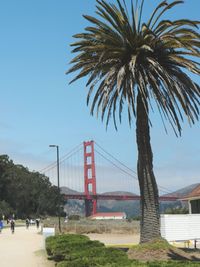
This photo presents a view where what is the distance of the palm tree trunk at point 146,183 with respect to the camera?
69.6 feet

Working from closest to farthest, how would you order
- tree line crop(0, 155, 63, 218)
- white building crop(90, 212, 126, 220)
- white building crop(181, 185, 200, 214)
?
white building crop(181, 185, 200, 214) < white building crop(90, 212, 126, 220) < tree line crop(0, 155, 63, 218)

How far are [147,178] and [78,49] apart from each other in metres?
6.07

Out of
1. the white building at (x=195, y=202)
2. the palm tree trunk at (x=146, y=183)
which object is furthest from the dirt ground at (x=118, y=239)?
the palm tree trunk at (x=146, y=183)

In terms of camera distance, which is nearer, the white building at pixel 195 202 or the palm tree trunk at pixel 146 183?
the palm tree trunk at pixel 146 183

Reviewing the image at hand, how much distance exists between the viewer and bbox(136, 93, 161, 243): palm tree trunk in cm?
2120

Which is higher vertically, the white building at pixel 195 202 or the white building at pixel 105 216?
A: the white building at pixel 105 216

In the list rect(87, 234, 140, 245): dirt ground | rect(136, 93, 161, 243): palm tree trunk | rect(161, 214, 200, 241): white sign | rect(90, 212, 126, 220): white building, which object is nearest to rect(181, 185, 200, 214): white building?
rect(87, 234, 140, 245): dirt ground

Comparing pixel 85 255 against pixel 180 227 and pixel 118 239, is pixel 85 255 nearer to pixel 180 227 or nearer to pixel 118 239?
pixel 180 227

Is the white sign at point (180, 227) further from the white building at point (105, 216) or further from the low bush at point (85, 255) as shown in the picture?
the white building at point (105, 216)

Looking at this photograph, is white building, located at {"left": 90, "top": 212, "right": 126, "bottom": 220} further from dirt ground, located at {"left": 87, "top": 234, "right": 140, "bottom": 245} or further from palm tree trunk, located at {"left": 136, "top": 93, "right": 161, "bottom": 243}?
palm tree trunk, located at {"left": 136, "top": 93, "right": 161, "bottom": 243}

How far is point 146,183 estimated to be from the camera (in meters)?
21.5

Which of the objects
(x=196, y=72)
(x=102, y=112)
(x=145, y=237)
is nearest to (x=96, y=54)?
(x=102, y=112)

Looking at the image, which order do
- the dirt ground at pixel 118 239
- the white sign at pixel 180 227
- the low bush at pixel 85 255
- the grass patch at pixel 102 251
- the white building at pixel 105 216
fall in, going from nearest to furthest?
1. the low bush at pixel 85 255
2. the grass patch at pixel 102 251
3. the white sign at pixel 180 227
4. the dirt ground at pixel 118 239
5. the white building at pixel 105 216

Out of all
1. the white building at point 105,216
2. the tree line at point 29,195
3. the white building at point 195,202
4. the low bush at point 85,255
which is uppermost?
the tree line at point 29,195
